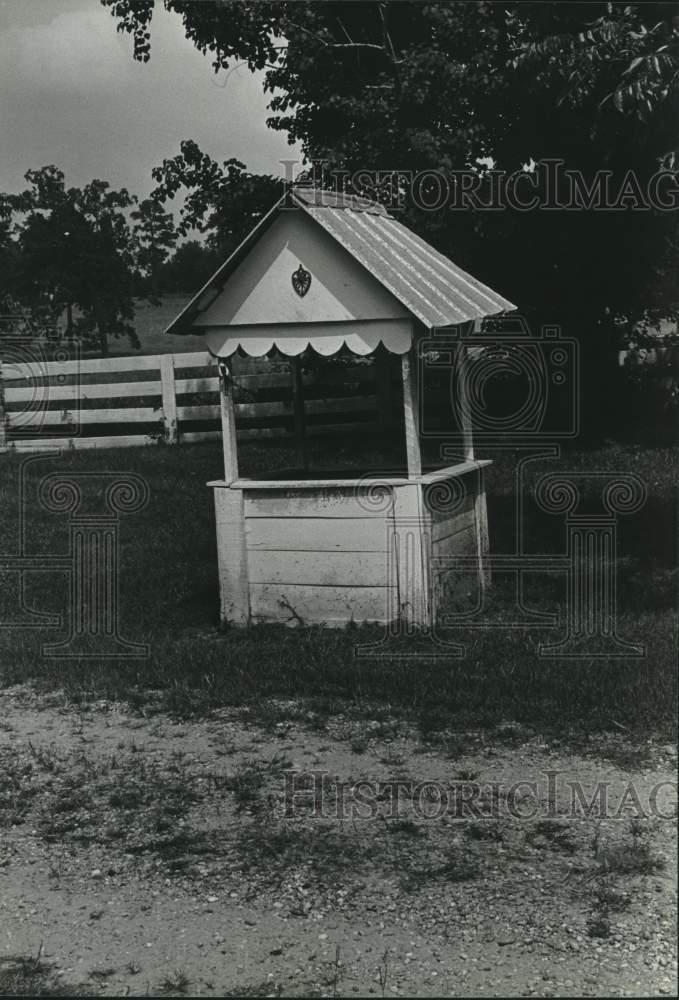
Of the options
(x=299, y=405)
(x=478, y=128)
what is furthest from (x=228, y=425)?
(x=478, y=128)

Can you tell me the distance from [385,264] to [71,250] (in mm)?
13932

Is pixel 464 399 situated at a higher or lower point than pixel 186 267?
lower

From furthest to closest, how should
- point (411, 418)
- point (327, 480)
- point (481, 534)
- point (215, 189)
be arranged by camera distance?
point (215, 189)
point (481, 534)
point (327, 480)
point (411, 418)

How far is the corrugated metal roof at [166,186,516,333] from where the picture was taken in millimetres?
7375

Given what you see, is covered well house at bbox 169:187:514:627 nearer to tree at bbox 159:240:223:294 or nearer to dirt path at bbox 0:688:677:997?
dirt path at bbox 0:688:677:997

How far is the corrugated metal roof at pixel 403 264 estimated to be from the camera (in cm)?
736

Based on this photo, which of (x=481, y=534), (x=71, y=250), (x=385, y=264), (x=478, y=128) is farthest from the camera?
(x=71, y=250)

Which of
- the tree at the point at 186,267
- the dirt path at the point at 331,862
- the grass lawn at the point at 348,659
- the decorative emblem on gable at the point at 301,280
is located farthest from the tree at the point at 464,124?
the tree at the point at 186,267

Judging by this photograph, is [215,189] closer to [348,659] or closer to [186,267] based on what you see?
[186,267]

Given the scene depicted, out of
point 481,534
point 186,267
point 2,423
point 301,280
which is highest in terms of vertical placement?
point 186,267

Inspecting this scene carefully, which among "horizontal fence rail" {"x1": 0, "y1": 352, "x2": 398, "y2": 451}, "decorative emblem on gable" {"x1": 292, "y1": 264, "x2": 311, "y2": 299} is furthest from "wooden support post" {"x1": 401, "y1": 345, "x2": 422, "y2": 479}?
"horizontal fence rail" {"x1": 0, "y1": 352, "x2": 398, "y2": 451}

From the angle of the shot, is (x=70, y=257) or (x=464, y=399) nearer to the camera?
(x=464, y=399)

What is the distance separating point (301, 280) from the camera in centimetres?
759

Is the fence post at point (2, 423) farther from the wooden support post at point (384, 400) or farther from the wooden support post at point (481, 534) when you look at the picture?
the wooden support post at point (481, 534)
